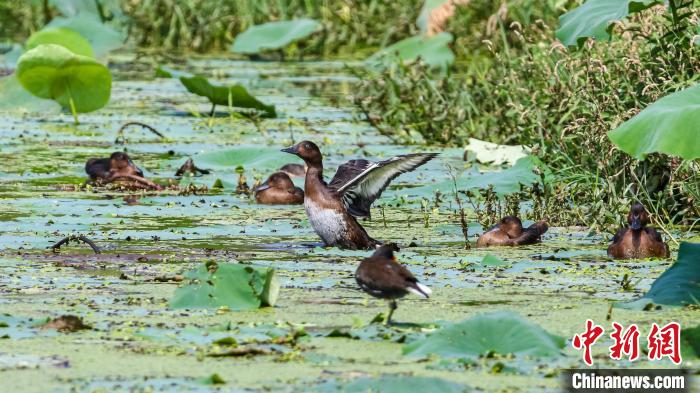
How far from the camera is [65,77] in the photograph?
37.6ft

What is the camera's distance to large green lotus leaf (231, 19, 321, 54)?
52.0ft

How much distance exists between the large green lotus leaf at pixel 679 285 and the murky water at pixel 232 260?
0.06 metres

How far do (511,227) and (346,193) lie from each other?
790 millimetres

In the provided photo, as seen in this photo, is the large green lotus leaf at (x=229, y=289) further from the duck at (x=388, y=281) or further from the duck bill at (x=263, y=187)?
the duck bill at (x=263, y=187)

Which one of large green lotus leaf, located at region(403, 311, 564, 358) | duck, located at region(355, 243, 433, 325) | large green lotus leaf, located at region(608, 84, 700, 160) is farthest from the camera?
large green lotus leaf, located at region(608, 84, 700, 160)

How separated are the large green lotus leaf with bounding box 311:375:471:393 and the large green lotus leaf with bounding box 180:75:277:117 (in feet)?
24.5

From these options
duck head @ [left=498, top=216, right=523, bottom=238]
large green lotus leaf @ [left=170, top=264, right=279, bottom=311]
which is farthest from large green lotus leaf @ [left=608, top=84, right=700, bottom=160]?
large green lotus leaf @ [left=170, top=264, right=279, bottom=311]

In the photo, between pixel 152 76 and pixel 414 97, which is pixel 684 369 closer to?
pixel 414 97

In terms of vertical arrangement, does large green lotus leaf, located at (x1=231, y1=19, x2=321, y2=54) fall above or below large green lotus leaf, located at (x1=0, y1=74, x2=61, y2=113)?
above

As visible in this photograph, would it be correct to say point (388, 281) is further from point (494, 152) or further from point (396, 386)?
point (494, 152)

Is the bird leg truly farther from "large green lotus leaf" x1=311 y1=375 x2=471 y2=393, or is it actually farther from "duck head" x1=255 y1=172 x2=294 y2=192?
"duck head" x1=255 y1=172 x2=294 y2=192

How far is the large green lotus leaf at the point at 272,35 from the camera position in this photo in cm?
1585

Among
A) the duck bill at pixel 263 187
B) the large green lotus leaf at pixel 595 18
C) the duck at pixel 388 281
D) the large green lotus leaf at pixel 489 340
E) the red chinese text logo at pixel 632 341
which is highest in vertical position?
the large green lotus leaf at pixel 595 18

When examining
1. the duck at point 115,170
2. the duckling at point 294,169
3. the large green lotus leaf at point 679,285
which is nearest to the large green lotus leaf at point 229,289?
the large green lotus leaf at point 679,285
